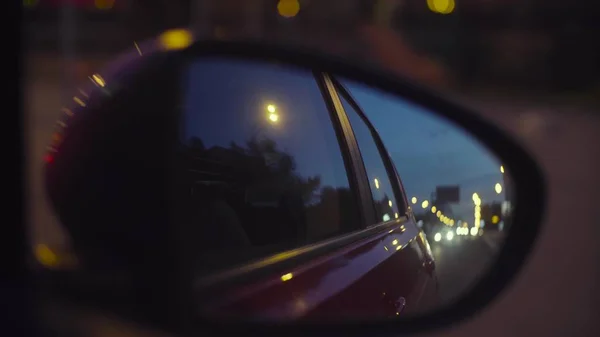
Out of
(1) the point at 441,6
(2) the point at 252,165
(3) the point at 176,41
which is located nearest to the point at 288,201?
(2) the point at 252,165

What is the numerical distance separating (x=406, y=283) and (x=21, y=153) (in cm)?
104

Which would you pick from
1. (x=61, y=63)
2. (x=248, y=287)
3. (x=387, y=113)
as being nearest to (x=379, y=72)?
(x=387, y=113)

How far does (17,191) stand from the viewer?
81.7 inches

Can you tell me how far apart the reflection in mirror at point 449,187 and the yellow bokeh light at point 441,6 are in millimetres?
17971

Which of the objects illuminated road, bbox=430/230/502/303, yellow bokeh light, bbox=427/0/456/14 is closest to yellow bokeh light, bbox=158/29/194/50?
illuminated road, bbox=430/230/502/303

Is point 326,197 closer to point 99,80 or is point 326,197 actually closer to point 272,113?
point 272,113

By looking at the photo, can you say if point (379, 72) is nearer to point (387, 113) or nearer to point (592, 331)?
point (387, 113)

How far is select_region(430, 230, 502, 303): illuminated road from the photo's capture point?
2.29 m

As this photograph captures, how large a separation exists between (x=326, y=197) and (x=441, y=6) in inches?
729

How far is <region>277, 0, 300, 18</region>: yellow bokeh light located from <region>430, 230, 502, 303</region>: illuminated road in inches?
634

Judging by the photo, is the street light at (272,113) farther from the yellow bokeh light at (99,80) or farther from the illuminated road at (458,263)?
the illuminated road at (458,263)

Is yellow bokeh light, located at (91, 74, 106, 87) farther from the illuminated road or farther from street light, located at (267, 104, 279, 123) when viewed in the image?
the illuminated road

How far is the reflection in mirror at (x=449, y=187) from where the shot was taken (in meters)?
2.28

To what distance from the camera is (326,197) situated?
221 cm
